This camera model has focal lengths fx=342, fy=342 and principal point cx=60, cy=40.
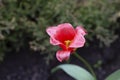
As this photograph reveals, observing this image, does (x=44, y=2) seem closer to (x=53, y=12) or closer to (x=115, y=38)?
(x=53, y=12)

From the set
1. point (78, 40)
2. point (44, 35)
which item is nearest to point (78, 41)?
point (78, 40)

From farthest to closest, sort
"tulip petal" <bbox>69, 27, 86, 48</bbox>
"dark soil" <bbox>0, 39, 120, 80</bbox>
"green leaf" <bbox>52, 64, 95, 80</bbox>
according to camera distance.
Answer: "dark soil" <bbox>0, 39, 120, 80</bbox>, "green leaf" <bbox>52, 64, 95, 80</bbox>, "tulip petal" <bbox>69, 27, 86, 48</bbox>

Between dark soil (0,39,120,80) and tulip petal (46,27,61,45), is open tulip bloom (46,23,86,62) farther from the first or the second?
dark soil (0,39,120,80)

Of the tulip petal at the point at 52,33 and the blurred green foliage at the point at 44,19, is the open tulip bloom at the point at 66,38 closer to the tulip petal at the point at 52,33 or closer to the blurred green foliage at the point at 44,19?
the tulip petal at the point at 52,33

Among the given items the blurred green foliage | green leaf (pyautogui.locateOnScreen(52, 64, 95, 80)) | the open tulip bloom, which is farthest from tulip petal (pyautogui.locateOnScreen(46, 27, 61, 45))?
the blurred green foliage

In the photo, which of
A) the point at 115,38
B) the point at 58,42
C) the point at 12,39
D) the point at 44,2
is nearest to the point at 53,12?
the point at 44,2

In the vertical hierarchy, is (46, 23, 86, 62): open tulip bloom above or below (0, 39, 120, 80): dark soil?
above

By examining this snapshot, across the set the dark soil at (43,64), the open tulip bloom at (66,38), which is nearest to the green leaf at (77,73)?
the open tulip bloom at (66,38)
